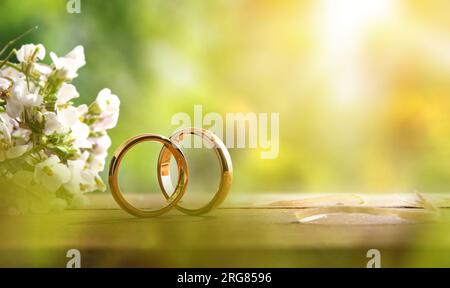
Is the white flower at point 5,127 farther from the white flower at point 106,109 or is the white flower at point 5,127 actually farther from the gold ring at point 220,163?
the gold ring at point 220,163

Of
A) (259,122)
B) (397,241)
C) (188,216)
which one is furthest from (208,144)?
(397,241)

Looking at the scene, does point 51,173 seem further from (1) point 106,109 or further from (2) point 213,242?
(2) point 213,242

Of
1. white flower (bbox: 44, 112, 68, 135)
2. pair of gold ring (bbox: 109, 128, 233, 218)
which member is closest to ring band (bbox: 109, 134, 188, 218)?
pair of gold ring (bbox: 109, 128, 233, 218)

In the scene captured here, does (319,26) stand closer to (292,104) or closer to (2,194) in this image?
(292,104)

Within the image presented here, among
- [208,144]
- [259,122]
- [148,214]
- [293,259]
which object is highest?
[259,122]

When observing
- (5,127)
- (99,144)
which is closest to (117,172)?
(99,144)

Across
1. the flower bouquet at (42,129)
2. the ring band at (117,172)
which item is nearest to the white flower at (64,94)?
the flower bouquet at (42,129)
